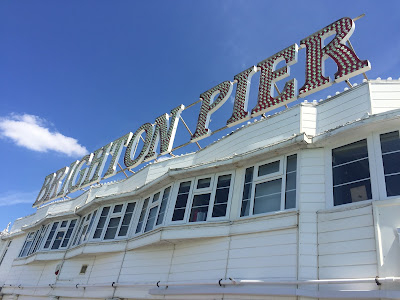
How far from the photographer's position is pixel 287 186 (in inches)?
338

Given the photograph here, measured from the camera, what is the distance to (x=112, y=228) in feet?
44.4

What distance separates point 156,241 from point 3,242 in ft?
64.5

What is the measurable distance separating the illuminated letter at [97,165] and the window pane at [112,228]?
6404 mm

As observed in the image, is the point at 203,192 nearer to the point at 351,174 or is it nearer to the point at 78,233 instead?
the point at 351,174

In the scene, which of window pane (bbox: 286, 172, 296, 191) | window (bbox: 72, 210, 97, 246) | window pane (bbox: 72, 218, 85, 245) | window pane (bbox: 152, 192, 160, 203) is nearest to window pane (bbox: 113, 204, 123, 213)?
window (bbox: 72, 210, 97, 246)

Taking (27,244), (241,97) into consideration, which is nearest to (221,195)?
(241,97)

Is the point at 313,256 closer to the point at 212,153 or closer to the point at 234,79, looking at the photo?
the point at 212,153

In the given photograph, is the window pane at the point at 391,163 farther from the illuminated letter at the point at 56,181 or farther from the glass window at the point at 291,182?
the illuminated letter at the point at 56,181

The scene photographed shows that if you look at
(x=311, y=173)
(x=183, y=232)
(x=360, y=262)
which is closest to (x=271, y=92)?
(x=311, y=173)

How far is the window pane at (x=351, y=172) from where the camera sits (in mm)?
7516

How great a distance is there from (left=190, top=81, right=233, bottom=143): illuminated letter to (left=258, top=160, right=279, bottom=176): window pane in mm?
4884

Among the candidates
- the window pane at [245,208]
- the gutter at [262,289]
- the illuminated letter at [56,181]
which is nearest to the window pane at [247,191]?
the window pane at [245,208]

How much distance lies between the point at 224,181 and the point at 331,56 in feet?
19.5

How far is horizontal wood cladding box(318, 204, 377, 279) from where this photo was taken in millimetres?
6477
